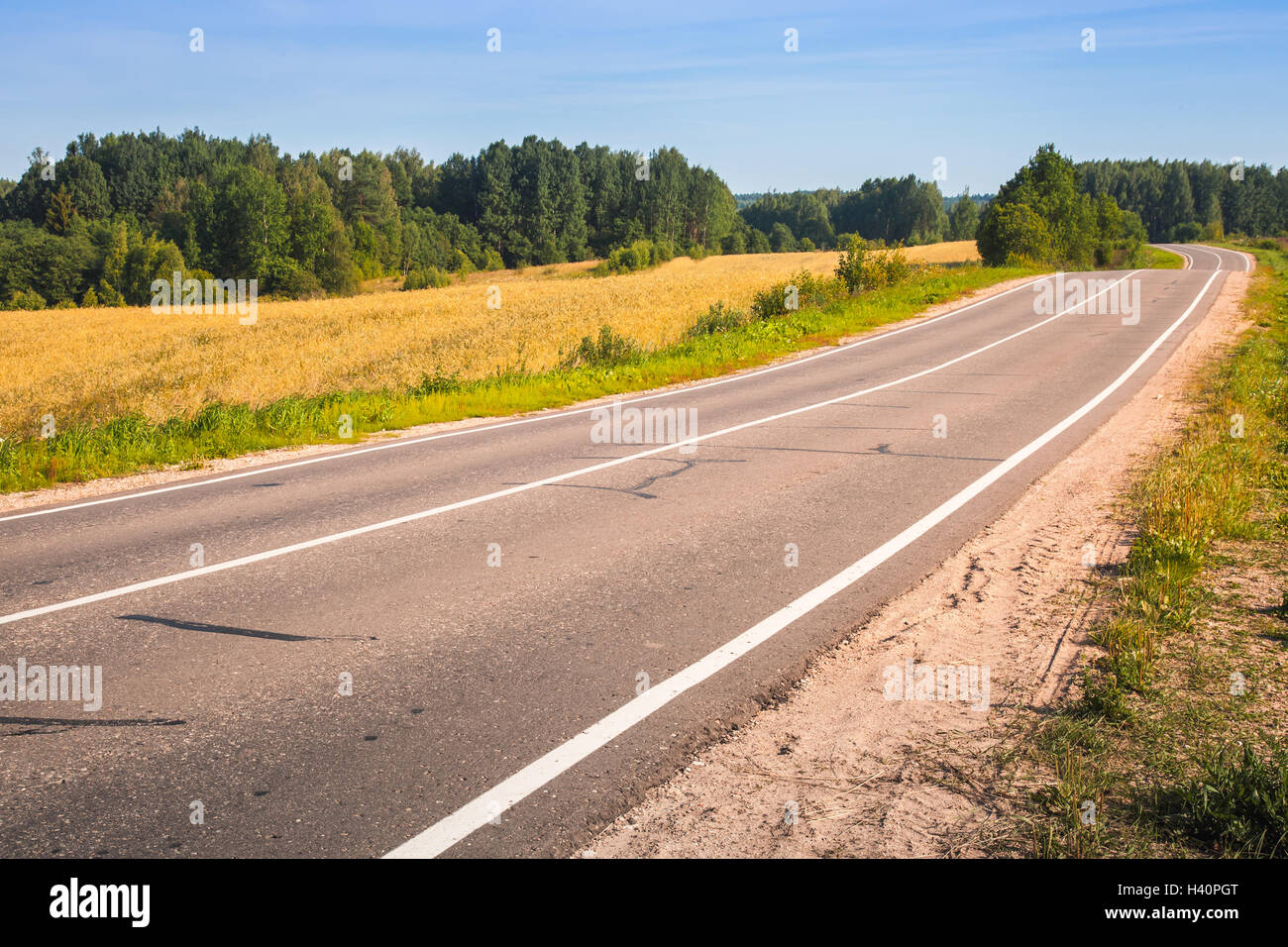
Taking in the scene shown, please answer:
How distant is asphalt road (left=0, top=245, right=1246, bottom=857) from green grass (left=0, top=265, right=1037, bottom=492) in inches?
62.6

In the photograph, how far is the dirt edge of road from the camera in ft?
10.8

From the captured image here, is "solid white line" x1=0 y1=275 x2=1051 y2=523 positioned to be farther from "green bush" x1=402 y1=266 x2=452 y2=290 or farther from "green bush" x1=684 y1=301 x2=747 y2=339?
"green bush" x1=402 y1=266 x2=452 y2=290

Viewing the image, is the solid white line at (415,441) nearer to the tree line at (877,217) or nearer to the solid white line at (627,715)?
the solid white line at (627,715)

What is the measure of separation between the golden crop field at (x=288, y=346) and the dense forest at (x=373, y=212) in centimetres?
2693

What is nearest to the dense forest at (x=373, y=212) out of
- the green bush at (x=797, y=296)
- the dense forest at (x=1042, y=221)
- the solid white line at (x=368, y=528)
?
the dense forest at (x=1042, y=221)

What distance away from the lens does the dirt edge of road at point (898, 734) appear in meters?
3.28

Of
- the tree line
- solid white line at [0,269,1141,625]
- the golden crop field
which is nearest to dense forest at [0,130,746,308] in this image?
the golden crop field

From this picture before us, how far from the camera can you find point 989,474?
30.2 ft

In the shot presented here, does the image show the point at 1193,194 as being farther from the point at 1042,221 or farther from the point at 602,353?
the point at 602,353

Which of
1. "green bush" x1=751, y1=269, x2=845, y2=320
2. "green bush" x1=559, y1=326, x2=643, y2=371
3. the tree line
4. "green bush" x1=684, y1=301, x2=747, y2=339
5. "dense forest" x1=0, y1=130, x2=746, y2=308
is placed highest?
the tree line

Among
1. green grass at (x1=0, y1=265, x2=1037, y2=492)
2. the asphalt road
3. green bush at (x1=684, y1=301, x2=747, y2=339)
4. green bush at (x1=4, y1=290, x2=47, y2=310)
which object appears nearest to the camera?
the asphalt road

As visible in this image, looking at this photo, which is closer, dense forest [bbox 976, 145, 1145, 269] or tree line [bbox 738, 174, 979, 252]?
dense forest [bbox 976, 145, 1145, 269]
